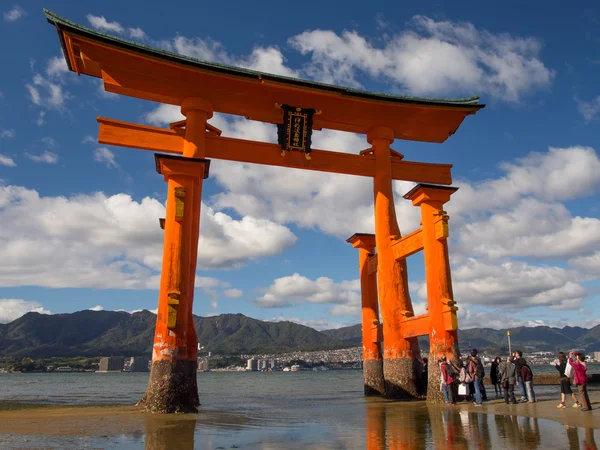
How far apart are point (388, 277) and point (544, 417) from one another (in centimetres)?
719

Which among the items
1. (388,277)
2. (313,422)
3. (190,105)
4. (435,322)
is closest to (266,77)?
(190,105)

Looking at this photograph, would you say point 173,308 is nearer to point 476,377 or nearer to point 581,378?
point 476,377

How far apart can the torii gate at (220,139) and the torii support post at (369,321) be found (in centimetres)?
245

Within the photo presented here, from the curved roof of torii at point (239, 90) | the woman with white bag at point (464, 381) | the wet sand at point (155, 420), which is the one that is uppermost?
the curved roof of torii at point (239, 90)

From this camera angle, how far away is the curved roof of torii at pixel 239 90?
46.8 ft

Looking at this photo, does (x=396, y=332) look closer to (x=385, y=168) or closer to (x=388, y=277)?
(x=388, y=277)

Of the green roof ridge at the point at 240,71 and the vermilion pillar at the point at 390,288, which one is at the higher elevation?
the green roof ridge at the point at 240,71

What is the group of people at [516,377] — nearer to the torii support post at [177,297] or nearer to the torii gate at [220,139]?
the torii gate at [220,139]

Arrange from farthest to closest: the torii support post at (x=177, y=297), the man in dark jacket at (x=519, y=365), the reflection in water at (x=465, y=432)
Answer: the man in dark jacket at (x=519, y=365) < the torii support post at (x=177, y=297) < the reflection in water at (x=465, y=432)

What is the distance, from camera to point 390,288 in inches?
644

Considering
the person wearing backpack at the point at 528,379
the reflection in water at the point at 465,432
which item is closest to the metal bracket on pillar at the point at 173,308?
the reflection in water at the point at 465,432

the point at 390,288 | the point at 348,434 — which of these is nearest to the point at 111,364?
the point at 390,288

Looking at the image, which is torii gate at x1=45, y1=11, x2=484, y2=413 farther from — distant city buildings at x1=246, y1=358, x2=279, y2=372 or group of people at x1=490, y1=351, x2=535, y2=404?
distant city buildings at x1=246, y1=358, x2=279, y2=372

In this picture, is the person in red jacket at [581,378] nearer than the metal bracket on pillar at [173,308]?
Yes
